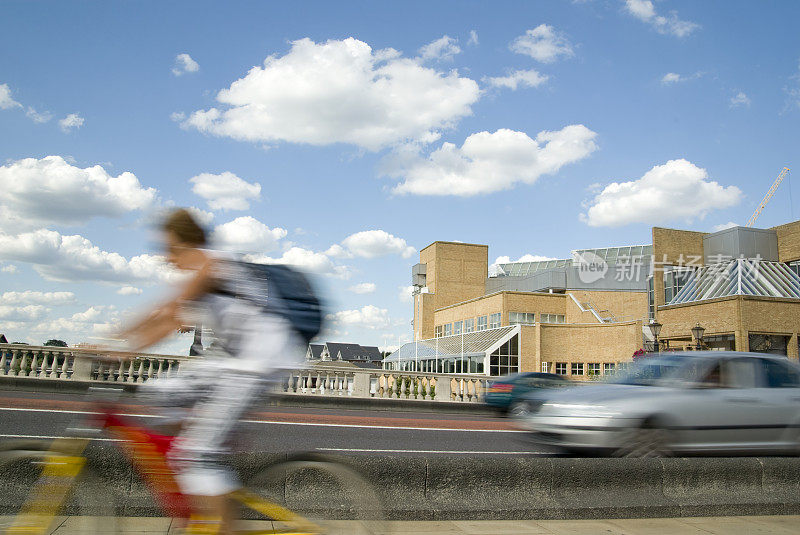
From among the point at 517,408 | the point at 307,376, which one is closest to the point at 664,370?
the point at 517,408

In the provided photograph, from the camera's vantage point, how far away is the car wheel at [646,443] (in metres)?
7.35

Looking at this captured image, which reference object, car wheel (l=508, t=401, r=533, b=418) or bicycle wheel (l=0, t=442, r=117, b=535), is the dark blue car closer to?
car wheel (l=508, t=401, r=533, b=418)

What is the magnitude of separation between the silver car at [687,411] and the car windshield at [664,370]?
1 centimetres

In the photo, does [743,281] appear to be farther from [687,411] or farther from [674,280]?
[687,411]

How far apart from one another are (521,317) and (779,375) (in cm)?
5306

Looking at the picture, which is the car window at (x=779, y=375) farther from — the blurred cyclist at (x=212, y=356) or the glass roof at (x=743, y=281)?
the glass roof at (x=743, y=281)

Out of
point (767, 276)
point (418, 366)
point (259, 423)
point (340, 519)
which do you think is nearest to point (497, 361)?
point (418, 366)

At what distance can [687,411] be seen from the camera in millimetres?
7547

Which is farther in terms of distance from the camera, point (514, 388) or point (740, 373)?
point (514, 388)

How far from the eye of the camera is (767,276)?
4806 centimetres

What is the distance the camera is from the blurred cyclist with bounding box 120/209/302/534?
316 centimetres

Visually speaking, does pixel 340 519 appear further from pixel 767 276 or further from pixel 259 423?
pixel 767 276

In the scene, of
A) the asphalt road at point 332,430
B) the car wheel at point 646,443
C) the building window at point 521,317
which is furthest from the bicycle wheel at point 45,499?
the building window at point 521,317

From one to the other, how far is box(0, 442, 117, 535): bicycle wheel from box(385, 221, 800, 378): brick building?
35.3m
